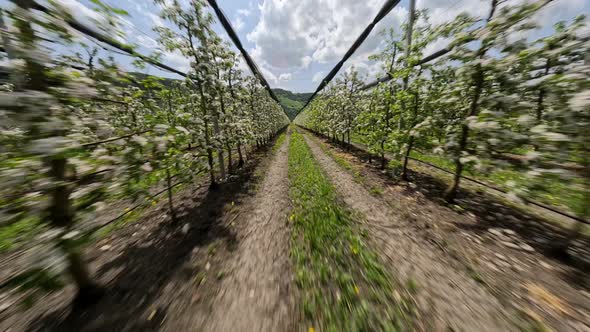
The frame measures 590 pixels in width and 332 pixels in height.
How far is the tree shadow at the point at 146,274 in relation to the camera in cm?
290

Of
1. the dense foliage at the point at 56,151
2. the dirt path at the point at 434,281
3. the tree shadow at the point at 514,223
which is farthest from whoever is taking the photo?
the tree shadow at the point at 514,223

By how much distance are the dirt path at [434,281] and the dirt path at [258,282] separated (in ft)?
7.51

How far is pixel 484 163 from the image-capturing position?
4535mm

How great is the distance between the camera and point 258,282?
3645 mm

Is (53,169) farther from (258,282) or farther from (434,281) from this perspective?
(434,281)

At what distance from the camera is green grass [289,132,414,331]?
2.82 meters

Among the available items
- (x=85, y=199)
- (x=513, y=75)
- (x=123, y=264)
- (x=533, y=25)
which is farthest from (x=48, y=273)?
(x=533, y=25)

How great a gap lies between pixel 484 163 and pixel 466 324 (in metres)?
3.79

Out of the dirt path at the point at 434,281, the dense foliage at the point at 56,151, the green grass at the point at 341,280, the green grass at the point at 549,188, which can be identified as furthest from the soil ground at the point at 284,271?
the green grass at the point at 549,188

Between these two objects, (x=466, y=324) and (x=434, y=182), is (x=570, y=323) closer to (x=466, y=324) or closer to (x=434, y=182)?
(x=466, y=324)

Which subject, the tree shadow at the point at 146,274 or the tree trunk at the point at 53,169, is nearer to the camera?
the tree trunk at the point at 53,169

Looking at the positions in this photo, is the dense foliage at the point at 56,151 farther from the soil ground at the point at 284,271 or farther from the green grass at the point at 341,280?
the green grass at the point at 341,280

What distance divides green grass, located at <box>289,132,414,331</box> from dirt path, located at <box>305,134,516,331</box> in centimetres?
36

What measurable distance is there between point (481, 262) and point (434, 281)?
1.37 m
